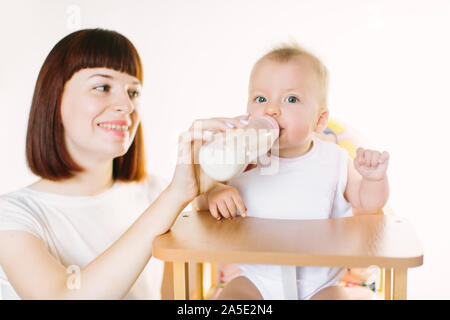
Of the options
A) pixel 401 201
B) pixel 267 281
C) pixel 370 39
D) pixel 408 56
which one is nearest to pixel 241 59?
pixel 370 39

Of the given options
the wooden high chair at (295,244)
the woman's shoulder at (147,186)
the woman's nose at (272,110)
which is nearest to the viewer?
the wooden high chair at (295,244)

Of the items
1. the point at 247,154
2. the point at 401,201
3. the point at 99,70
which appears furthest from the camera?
the point at 401,201

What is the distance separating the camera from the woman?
0.66 metres

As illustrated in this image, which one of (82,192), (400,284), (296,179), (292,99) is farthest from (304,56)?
(82,192)

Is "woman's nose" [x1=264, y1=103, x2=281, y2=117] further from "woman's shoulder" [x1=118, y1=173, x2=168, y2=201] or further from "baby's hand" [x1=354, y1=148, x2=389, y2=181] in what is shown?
"woman's shoulder" [x1=118, y1=173, x2=168, y2=201]

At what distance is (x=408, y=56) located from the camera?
3.22 ft

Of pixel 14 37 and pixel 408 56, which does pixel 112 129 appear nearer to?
pixel 14 37

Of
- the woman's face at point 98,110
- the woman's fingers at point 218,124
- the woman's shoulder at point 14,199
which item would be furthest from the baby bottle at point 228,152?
the woman's shoulder at point 14,199

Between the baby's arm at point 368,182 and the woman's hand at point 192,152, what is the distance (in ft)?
0.82

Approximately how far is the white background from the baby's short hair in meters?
0.03

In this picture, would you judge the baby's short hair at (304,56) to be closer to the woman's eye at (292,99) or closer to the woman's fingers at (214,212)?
the woman's eye at (292,99)

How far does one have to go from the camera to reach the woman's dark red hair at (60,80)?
838 millimetres

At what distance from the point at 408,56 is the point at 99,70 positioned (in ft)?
2.43

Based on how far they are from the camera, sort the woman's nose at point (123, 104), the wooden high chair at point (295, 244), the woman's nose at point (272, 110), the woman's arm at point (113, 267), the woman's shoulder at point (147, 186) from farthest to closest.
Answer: the woman's shoulder at point (147, 186) → the woman's nose at point (123, 104) → the woman's nose at point (272, 110) → the woman's arm at point (113, 267) → the wooden high chair at point (295, 244)
